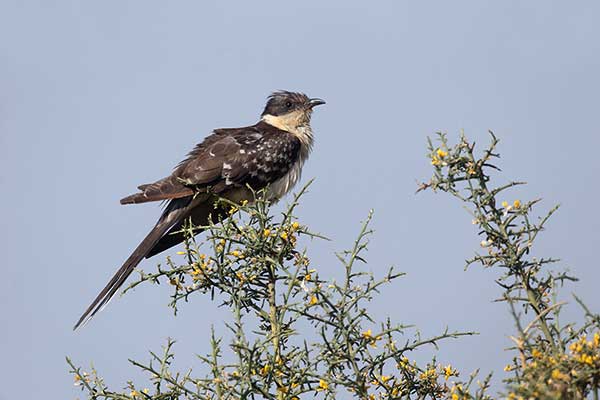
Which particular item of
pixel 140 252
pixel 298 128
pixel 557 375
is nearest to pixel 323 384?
pixel 557 375

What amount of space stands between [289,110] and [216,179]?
184 centimetres

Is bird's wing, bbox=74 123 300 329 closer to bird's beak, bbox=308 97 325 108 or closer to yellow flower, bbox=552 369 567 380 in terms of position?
bird's beak, bbox=308 97 325 108

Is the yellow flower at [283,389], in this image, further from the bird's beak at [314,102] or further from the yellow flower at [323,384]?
the bird's beak at [314,102]

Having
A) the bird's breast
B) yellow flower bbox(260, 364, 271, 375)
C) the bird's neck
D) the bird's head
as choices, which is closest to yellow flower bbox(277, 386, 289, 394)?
yellow flower bbox(260, 364, 271, 375)

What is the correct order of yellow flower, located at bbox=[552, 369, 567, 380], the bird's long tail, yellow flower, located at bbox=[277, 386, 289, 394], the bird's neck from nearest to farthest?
yellow flower, located at bbox=[552, 369, 567, 380] → yellow flower, located at bbox=[277, 386, 289, 394] → the bird's long tail → the bird's neck

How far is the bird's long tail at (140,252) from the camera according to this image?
6.28 meters

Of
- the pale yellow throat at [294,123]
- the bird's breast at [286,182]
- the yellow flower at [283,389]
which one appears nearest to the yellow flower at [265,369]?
the yellow flower at [283,389]

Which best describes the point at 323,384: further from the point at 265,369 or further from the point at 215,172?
the point at 215,172

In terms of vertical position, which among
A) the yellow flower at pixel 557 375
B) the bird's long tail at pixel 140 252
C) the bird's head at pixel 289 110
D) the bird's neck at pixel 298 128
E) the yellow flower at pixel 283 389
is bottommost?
the yellow flower at pixel 557 375

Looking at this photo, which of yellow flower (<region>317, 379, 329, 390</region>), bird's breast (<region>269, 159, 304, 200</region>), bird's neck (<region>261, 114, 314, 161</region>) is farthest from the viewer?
bird's neck (<region>261, 114, 314, 161</region>)

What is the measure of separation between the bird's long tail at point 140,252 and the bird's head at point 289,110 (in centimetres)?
178

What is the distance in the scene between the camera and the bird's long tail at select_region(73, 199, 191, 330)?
628cm

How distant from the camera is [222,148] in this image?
24.8 feet

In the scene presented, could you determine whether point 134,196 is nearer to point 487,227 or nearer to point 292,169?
point 292,169
